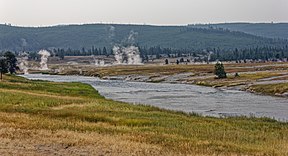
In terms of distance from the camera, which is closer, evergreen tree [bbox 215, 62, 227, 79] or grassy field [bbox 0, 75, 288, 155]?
grassy field [bbox 0, 75, 288, 155]

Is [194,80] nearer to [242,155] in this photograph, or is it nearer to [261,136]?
[261,136]

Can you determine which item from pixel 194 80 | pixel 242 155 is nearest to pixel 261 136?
pixel 242 155

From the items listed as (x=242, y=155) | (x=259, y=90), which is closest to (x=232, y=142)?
(x=242, y=155)

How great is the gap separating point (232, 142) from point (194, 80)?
315ft

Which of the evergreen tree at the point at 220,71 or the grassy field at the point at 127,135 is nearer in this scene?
the grassy field at the point at 127,135

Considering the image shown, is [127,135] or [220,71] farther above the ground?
[127,135]

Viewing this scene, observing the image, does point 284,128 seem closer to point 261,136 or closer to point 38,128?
point 261,136

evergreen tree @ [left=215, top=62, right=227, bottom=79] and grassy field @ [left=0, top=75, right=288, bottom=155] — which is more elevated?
grassy field @ [left=0, top=75, right=288, bottom=155]

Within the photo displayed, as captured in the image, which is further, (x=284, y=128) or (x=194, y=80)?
(x=194, y=80)

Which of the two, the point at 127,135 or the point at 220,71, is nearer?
the point at 127,135

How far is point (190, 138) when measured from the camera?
27.6m

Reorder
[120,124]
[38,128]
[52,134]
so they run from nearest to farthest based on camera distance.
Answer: [52,134] < [38,128] < [120,124]

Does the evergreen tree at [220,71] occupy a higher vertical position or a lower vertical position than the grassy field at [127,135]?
lower

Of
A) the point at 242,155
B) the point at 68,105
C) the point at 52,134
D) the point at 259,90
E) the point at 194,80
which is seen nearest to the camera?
the point at 242,155
